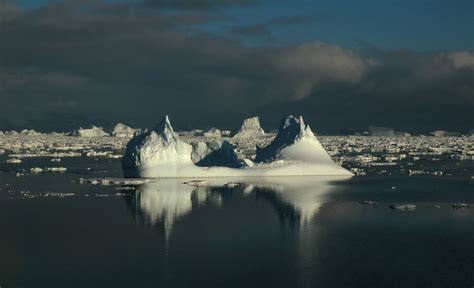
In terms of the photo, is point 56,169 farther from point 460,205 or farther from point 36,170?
point 460,205

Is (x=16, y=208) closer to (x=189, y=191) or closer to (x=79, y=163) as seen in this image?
(x=189, y=191)

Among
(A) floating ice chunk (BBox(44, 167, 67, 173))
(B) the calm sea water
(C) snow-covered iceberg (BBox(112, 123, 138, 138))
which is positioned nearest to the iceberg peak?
(B) the calm sea water

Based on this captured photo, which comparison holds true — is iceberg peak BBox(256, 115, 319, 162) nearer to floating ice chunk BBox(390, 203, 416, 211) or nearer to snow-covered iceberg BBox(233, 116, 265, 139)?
floating ice chunk BBox(390, 203, 416, 211)

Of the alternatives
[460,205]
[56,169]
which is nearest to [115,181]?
[56,169]

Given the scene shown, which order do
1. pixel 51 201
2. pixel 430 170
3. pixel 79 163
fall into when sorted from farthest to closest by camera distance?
1. pixel 79 163
2. pixel 430 170
3. pixel 51 201

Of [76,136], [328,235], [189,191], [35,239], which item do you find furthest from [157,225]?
[76,136]

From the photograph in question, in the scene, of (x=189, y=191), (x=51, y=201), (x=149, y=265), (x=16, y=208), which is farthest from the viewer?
(x=189, y=191)
